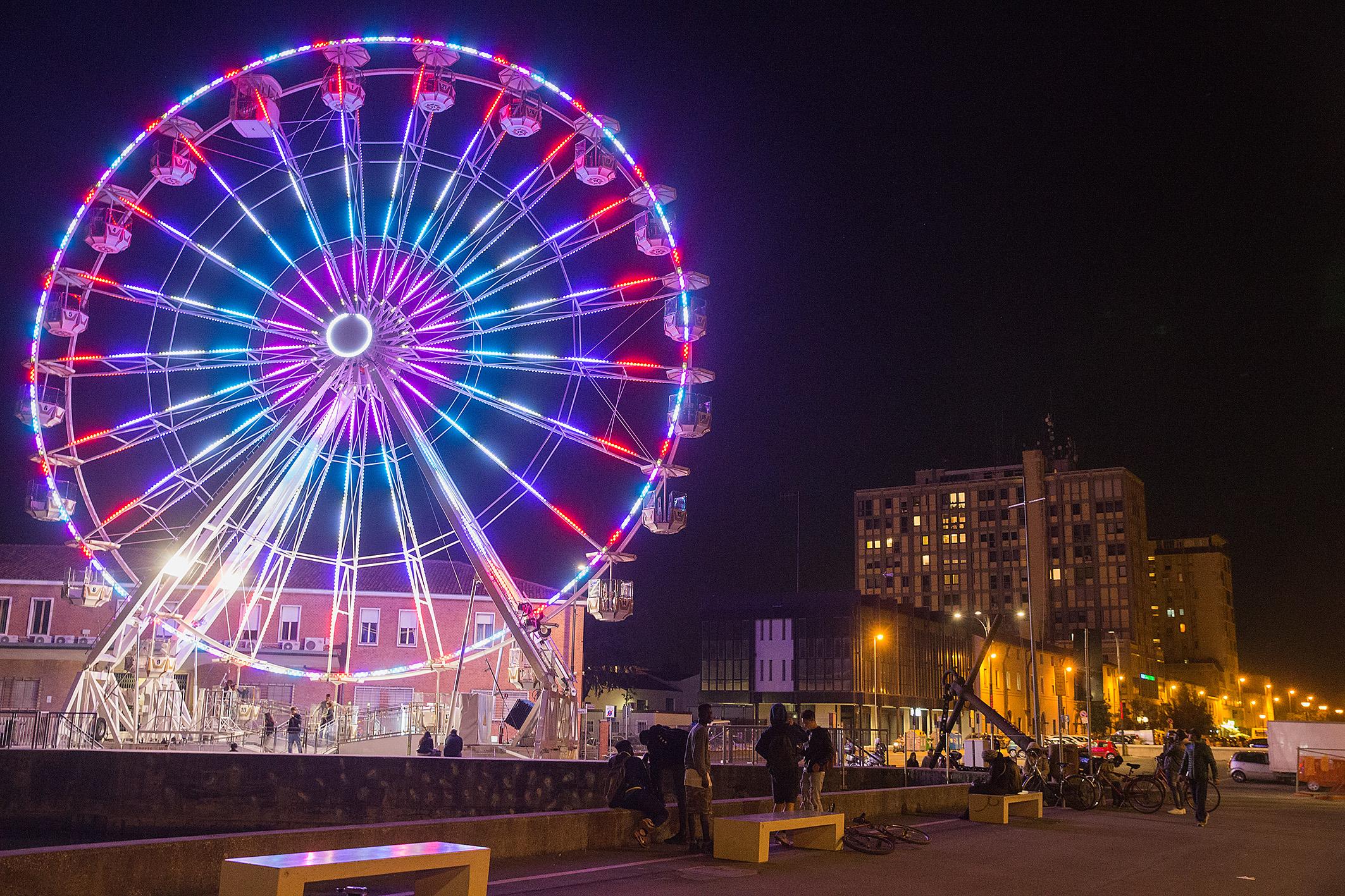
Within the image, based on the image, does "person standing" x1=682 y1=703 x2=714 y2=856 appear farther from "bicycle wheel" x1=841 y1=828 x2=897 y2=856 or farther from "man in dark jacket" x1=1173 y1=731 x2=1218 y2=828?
"man in dark jacket" x1=1173 y1=731 x2=1218 y2=828

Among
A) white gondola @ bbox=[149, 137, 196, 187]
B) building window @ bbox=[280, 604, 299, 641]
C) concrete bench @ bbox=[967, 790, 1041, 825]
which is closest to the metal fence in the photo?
white gondola @ bbox=[149, 137, 196, 187]

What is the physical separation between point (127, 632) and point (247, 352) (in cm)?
1014

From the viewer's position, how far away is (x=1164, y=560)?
18912 centimetres

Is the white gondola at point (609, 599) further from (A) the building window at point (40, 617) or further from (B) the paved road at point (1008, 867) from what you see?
(A) the building window at point (40, 617)

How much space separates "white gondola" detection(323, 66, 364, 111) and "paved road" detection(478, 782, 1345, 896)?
22.6 m

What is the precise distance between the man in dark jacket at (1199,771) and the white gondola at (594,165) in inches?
787

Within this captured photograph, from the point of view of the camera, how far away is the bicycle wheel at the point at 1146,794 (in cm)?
2431

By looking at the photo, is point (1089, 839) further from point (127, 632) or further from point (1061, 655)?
point (1061, 655)

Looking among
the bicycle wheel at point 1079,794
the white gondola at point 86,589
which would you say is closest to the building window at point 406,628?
the white gondola at point 86,589

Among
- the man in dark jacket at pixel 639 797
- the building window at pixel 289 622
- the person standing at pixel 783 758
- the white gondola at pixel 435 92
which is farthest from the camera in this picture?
the building window at pixel 289 622

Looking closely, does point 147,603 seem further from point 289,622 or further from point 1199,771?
point 289,622

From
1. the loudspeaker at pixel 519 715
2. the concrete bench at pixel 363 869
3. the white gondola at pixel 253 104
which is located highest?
the white gondola at pixel 253 104

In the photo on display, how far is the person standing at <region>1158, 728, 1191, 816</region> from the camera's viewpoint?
79.9 ft

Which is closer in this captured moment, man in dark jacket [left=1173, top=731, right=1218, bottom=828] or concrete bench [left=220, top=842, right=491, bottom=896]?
concrete bench [left=220, top=842, right=491, bottom=896]
